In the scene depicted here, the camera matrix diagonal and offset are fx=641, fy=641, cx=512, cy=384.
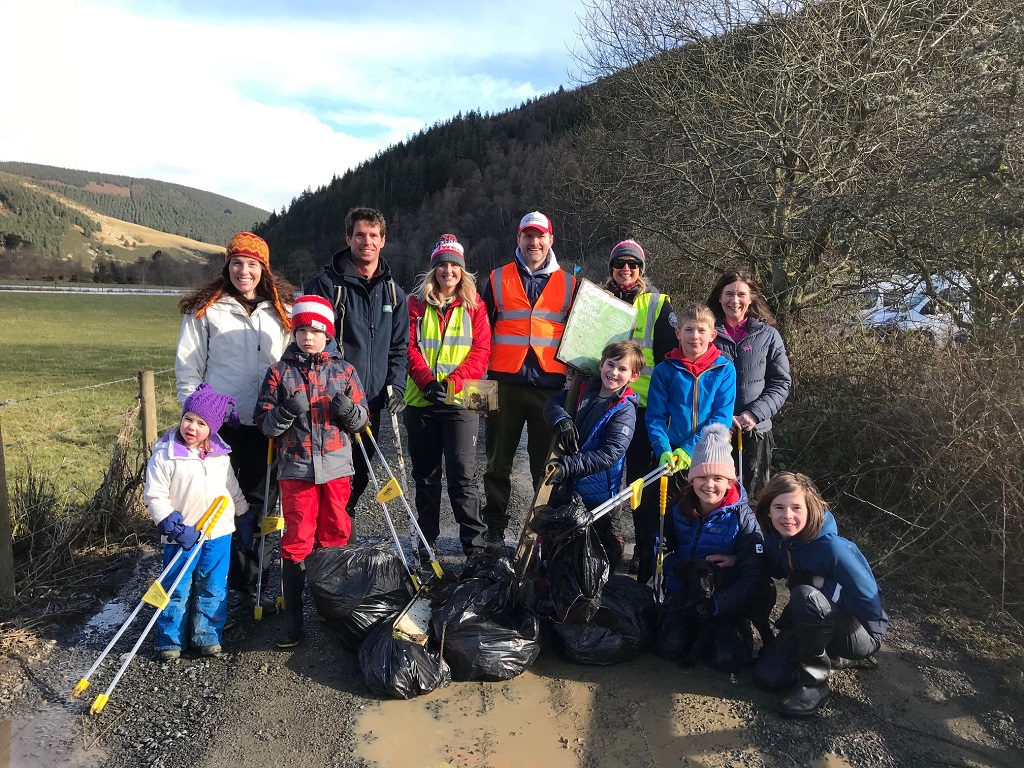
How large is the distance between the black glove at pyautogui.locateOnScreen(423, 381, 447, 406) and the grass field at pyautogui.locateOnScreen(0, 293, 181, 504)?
9.23 ft

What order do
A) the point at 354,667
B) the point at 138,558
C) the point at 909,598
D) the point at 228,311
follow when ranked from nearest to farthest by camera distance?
the point at 354,667 < the point at 228,311 < the point at 909,598 < the point at 138,558

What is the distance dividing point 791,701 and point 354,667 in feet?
6.96

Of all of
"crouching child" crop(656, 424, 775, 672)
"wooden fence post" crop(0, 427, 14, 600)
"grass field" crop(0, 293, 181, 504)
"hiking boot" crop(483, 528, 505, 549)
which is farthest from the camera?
"grass field" crop(0, 293, 181, 504)

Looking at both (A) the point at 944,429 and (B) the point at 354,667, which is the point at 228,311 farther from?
(A) the point at 944,429

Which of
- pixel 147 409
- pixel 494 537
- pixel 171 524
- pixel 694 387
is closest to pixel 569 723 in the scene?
pixel 494 537

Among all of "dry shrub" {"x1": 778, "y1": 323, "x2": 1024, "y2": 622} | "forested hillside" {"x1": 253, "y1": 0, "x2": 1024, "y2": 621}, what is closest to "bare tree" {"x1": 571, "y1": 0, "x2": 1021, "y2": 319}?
"forested hillside" {"x1": 253, "y1": 0, "x2": 1024, "y2": 621}

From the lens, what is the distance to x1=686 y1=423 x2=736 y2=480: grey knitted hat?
3.34 metres

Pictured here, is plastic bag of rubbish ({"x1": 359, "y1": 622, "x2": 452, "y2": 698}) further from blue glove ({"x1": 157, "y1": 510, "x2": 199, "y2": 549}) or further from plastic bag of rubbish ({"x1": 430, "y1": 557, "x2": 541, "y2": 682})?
blue glove ({"x1": 157, "y1": 510, "x2": 199, "y2": 549})

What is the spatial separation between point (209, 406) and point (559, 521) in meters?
1.92

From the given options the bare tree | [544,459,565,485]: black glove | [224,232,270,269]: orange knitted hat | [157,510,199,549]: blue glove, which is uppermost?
the bare tree

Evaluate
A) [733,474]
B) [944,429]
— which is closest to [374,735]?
[733,474]

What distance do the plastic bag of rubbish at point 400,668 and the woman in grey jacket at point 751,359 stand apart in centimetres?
227

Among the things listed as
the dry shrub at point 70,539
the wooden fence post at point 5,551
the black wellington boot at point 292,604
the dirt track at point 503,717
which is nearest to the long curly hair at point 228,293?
the wooden fence post at point 5,551

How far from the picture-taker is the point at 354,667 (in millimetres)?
3295
